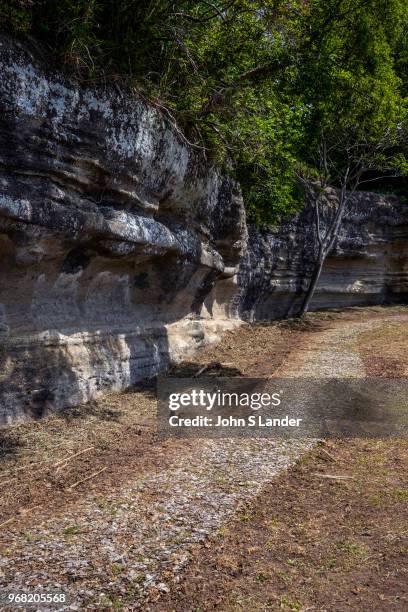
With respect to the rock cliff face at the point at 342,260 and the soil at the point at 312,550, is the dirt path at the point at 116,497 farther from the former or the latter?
the rock cliff face at the point at 342,260

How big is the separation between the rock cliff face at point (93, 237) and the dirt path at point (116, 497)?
72 cm

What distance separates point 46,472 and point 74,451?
2.30ft

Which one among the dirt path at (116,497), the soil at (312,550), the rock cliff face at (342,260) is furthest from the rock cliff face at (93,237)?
the rock cliff face at (342,260)

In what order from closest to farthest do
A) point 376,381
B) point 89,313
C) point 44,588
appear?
point 44,588, point 89,313, point 376,381

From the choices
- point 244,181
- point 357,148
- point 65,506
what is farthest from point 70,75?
point 357,148

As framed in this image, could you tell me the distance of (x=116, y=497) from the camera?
586 cm

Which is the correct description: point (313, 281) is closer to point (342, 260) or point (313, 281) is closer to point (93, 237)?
point (342, 260)

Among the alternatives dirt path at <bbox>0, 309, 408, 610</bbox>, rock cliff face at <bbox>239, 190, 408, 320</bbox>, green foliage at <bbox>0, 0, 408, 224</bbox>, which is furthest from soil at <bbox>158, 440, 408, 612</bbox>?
rock cliff face at <bbox>239, 190, 408, 320</bbox>

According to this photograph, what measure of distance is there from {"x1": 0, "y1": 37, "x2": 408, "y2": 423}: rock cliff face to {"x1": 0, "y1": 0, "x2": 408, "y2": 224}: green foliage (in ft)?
1.62

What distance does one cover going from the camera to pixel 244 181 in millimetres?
14258

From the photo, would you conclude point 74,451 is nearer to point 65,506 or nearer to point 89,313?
point 65,506

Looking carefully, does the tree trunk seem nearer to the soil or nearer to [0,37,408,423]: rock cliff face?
[0,37,408,423]: rock cliff face

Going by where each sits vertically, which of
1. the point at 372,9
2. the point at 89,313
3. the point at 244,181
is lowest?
the point at 89,313

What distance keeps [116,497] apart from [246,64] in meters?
8.74
